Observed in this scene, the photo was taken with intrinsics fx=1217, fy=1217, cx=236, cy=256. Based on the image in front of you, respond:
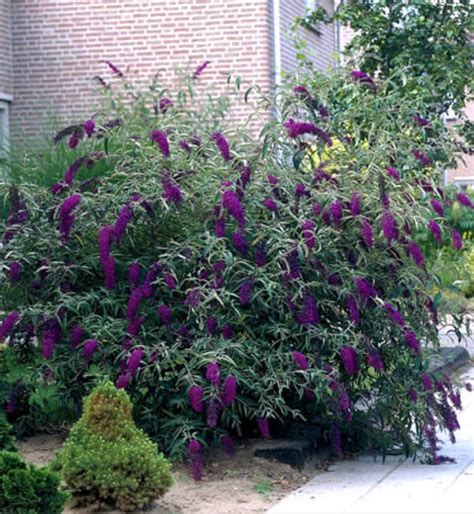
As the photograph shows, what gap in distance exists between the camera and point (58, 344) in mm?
7375

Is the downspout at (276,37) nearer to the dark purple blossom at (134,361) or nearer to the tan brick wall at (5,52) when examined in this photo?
the tan brick wall at (5,52)

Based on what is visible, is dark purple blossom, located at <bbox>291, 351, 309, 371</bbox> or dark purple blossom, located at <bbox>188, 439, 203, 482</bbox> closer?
dark purple blossom, located at <bbox>188, 439, 203, 482</bbox>

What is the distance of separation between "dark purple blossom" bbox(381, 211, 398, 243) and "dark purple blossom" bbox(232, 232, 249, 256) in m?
0.82

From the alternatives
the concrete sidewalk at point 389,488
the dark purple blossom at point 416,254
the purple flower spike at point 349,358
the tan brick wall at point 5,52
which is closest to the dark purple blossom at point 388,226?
the dark purple blossom at point 416,254

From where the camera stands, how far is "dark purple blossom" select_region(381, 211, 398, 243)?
7022 millimetres

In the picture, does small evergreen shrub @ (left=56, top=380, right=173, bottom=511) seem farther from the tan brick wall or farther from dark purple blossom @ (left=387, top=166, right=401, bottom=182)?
the tan brick wall

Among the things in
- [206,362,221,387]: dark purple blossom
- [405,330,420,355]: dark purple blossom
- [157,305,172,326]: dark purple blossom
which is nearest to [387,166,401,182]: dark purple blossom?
[405,330,420,355]: dark purple blossom

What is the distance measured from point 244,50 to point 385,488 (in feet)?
36.9

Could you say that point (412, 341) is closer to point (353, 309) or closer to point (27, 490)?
point (353, 309)

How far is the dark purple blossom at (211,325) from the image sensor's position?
6.94 metres

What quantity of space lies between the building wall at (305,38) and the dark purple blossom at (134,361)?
969cm

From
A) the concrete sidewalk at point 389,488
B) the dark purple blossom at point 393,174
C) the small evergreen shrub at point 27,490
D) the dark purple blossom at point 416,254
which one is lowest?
the concrete sidewalk at point 389,488

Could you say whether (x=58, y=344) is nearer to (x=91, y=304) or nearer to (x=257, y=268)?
(x=91, y=304)

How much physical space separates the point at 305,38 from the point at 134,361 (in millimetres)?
13477
